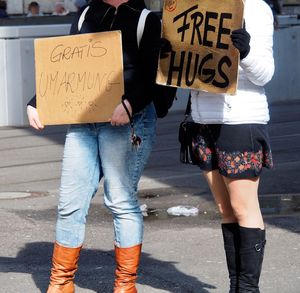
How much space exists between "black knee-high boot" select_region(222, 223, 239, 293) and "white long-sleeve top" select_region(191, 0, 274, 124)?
0.60 m

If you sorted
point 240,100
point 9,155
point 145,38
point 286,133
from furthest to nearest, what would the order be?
point 286,133 → point 9,155 → point 145,38 → point 240,100

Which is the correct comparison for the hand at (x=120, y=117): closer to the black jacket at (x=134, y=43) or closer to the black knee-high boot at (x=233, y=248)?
the black jacket at (x=134, y=43)

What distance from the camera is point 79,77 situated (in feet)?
18.6

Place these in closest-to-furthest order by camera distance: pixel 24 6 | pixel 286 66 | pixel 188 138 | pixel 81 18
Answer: pixel 188 138 < pixel 81 18 < pixel 286 66 < pixel 24 6

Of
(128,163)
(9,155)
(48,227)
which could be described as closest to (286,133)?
(9,155)

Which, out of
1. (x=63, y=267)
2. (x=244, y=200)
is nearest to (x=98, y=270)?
(x=63, y=267)

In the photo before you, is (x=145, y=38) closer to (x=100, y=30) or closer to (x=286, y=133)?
(x=100, y=30)

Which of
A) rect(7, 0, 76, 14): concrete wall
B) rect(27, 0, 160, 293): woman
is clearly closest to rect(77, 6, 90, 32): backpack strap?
rect(27, 0, 160, 293): woman

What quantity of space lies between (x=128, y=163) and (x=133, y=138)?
0.15 meters

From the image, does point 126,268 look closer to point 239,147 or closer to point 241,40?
point 239,147

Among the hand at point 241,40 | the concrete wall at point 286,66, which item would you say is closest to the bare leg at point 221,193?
the hand at point 241,40

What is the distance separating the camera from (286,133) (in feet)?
44.4

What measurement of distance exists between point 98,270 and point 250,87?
6.84ft

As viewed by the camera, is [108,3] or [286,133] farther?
[286,133]
